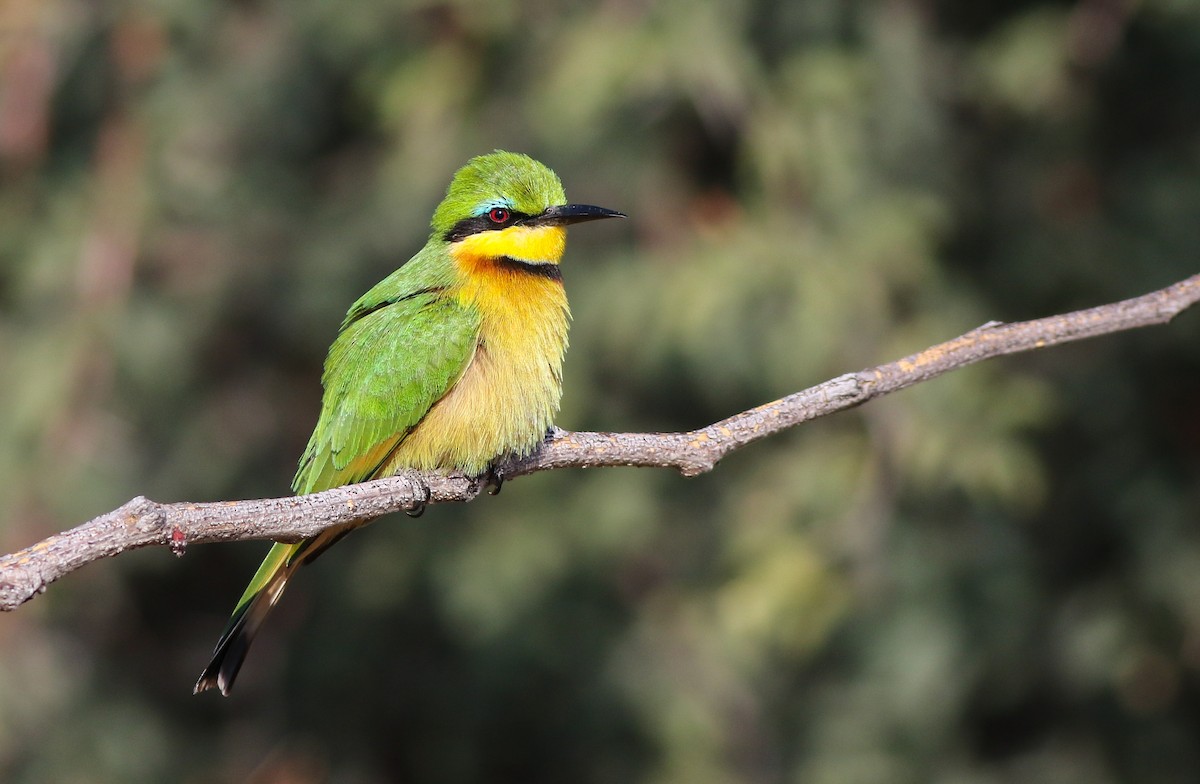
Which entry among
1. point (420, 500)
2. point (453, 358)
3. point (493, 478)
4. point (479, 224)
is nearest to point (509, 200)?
point (479, 224)

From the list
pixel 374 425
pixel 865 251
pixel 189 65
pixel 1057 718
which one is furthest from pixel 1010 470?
pixel 189 65

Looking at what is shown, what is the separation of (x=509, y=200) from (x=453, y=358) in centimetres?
44

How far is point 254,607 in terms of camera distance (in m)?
2.80

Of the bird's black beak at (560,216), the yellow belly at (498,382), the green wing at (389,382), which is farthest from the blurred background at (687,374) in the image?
the green wing at (389,382)

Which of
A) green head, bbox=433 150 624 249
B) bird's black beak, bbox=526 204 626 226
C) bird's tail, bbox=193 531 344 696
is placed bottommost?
bird's tail, bbox=193 531 344 696

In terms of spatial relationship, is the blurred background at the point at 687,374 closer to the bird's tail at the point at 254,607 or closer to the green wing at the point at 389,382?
the green wing at the point at 389,382

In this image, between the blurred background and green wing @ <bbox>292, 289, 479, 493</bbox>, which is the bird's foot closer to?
green wing @ <bbox>292, 289, 479, 493</bbox>

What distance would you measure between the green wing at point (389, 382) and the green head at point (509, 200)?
23cm

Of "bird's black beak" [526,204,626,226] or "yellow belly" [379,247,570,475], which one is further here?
"bird's black beak" [526,204,626,226]

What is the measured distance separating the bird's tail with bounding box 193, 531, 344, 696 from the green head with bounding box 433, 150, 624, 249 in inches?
32.6

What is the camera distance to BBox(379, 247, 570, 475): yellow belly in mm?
2828

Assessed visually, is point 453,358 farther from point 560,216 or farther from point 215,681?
point 215,681

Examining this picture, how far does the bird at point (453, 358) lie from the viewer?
2830 millimetres

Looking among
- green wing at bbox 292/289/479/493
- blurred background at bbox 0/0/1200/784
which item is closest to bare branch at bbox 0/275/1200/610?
green wing at bbox 292/289/479/493
